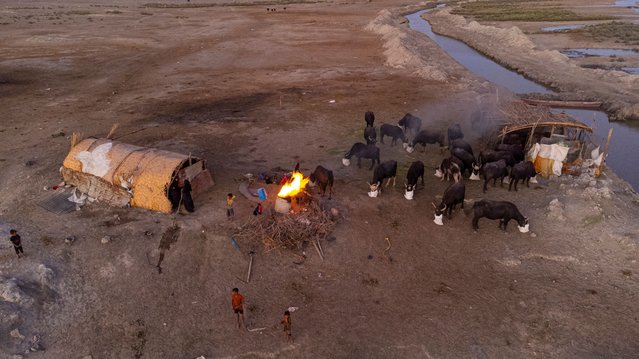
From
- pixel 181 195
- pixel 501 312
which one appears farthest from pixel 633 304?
pixel 181 195

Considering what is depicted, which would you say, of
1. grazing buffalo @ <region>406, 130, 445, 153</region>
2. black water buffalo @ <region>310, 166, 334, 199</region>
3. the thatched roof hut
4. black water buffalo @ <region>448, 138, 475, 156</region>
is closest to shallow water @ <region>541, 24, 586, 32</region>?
grazing buffalo @ <region>406, 130, 445, 153</region>

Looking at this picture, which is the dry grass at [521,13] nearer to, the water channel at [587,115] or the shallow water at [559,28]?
the shallow water at [559,28]

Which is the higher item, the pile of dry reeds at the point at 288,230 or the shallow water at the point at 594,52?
the shallow water at the point at 594,52

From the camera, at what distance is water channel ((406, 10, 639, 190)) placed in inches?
829

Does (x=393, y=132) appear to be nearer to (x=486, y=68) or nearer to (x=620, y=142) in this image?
(x=620, y=142)

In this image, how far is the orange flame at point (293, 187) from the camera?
1481 centimetres

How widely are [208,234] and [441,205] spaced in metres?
7.88

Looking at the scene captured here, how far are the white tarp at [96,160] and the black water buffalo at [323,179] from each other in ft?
25.2

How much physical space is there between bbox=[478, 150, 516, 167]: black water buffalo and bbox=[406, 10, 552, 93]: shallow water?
17.2 m

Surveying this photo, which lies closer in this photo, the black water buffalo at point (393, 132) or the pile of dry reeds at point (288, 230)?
the pile of dry reeds at point (288, 230)

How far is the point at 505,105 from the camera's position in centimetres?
2067

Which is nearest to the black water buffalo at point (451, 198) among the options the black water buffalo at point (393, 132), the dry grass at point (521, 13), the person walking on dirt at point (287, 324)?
the black water buffalo at point (393, 132)

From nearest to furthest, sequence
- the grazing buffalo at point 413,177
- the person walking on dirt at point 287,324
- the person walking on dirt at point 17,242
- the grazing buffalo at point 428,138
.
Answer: the person walking on dirt at point 287,324, the person walking on dirt at point 17,242, the grazing buffalo at point 413,177, the grazing buffalo at point 428,138

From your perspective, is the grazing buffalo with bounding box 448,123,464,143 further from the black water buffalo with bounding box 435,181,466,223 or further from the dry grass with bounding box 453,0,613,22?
the dry grass with bounding box 453,0,613,22
